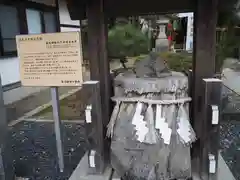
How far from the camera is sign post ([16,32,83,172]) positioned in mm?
2000

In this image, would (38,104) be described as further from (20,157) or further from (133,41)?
(133,41)

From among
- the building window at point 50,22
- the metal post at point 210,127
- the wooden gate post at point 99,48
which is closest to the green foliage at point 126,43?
the wooden gate post at point 99,48

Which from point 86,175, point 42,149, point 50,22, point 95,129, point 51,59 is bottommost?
point 42,149

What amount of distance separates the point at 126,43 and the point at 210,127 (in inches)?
67.0

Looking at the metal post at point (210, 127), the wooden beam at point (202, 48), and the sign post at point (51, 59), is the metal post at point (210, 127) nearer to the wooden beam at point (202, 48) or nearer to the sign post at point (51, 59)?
the wooden beam at point (202, 48)

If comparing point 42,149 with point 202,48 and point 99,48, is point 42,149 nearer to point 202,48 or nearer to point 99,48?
point 99,48

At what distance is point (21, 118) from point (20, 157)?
157cm

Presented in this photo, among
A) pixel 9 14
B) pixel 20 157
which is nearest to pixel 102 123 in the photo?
pixel 20 157

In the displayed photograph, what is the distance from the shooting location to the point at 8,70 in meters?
5.92

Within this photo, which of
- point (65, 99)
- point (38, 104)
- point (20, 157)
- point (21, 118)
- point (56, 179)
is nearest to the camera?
point (56, 179)

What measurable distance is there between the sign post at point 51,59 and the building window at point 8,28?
404 centimetres

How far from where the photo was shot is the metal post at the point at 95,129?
6.24 ft

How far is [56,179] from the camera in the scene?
2.26m

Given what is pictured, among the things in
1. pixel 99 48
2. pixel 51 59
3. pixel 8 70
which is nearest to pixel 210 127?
pixel 99 48
